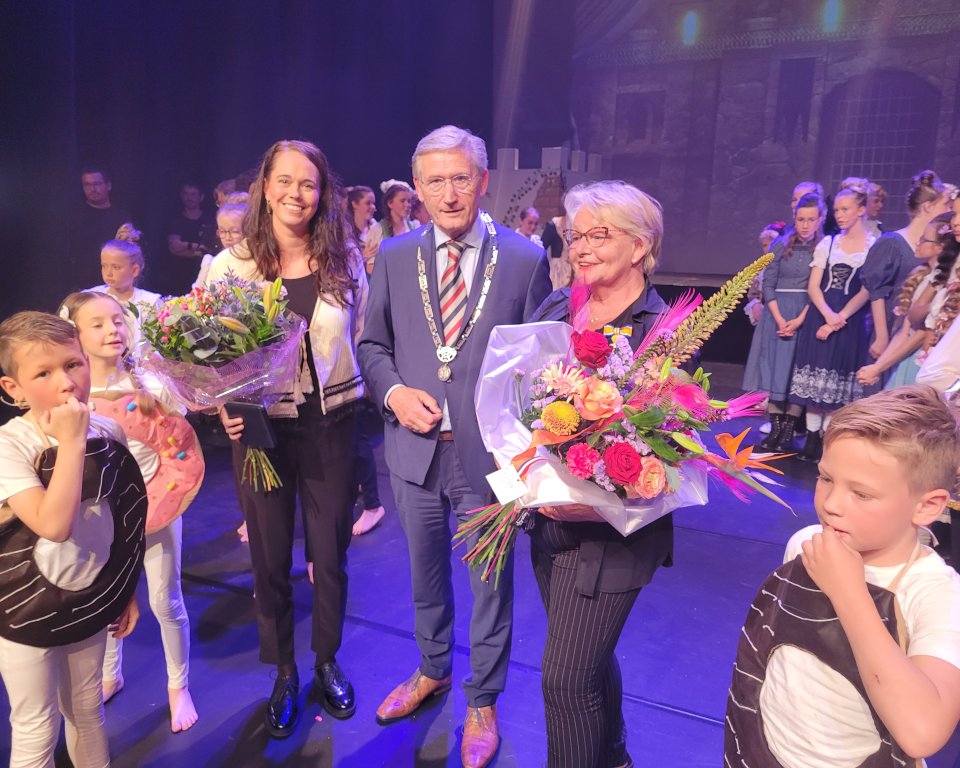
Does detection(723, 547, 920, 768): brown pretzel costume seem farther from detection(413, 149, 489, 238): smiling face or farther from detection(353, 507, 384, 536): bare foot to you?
detection(353, 507, 384, 536): bare foot

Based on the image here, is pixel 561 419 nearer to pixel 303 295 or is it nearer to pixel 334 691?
pixel 303 295

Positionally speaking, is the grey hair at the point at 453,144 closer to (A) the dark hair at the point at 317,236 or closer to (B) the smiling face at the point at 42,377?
(A) the dark hair at the point at 317,236

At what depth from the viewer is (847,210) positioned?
4.39 meters

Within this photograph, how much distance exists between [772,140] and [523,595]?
6201 mm

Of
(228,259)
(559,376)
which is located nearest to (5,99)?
(228,259)

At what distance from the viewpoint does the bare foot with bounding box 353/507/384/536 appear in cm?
352

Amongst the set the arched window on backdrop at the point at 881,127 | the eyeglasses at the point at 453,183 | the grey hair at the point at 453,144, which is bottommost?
the eyeglasses at the point at 453,183

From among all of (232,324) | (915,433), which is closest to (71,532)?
(232,324)

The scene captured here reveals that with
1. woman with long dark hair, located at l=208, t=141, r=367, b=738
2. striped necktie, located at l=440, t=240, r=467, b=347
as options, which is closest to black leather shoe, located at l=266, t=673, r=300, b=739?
woman with long dark hair, located at l=208, t=141, r=367, b=738

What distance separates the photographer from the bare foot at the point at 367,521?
352 centimetres

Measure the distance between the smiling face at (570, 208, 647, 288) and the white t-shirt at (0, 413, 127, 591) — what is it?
1250 mm

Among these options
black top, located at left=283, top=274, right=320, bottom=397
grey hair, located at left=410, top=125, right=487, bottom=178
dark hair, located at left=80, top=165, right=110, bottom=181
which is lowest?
black top, located at left=283, top=274, right=320, bottom=397

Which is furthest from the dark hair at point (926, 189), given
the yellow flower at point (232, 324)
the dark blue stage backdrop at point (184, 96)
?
the dark blue stage backdrop at point (184, 96)

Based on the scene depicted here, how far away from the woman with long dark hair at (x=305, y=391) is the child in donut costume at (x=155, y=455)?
0.27 metres
